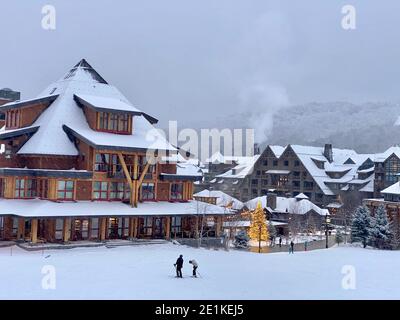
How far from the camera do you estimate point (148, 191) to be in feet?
129

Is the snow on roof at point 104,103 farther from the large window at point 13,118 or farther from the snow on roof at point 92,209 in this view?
the snow on roof at point 92,209

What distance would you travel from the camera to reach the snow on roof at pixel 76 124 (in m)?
35.8

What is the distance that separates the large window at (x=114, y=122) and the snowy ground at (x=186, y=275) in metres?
9.50

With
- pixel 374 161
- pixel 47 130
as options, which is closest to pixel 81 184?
pixel 47 130

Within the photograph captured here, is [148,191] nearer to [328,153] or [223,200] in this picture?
[223,200]

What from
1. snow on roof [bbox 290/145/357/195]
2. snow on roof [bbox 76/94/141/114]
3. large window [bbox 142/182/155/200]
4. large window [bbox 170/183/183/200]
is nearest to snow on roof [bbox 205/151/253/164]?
snow on roof [bbox 290/145/357/195]

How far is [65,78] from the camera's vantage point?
42781 millimetres

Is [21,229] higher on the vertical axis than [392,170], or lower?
lower

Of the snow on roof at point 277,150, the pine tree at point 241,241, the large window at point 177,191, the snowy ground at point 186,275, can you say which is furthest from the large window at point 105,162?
the snow on roof at point 277,150

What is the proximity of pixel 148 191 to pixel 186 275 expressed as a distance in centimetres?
1584

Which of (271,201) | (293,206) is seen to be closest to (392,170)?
(293,206)

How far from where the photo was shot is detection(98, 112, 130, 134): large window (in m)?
38.1

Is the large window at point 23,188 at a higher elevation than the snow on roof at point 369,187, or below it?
below
